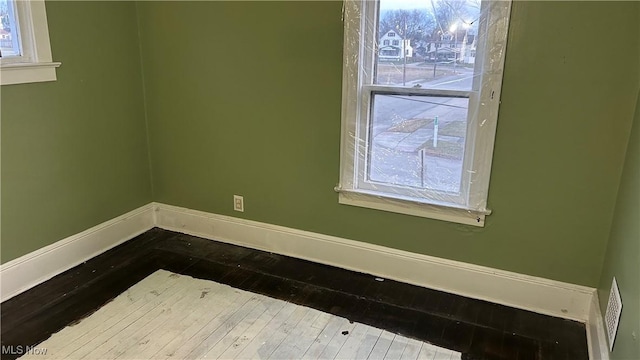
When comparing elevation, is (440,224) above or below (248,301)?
above

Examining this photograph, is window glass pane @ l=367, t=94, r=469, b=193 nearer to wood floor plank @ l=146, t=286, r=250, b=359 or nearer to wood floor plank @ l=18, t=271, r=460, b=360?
wood floor plank @ l=18, t=271, r=460, b=360

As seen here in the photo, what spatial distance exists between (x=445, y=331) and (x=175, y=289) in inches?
57.3

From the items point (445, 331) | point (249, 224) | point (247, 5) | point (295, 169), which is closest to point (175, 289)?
point (249, 224)

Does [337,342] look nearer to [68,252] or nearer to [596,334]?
[596,334]

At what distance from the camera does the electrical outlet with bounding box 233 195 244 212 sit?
3.20 m

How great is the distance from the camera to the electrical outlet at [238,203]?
3.20 m

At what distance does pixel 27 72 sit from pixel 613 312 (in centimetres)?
295

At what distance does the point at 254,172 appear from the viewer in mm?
3096

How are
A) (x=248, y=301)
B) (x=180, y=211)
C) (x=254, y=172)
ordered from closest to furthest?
(x=248, y=301) < (x=254, y=172) < (x=180, y=211)

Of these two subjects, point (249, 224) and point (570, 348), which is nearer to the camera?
point (570, 348)

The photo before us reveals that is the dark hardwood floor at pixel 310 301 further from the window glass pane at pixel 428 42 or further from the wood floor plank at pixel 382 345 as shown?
the window glass pane at pixel 428 42

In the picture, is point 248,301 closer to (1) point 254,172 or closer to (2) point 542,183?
(1) point 254,172

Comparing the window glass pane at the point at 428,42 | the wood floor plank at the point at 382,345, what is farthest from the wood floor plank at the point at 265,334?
the window glass pane at the point at 428,42

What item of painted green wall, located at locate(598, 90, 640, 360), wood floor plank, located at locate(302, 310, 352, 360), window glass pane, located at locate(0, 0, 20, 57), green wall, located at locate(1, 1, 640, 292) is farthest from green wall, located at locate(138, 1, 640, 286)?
window glass pane, located at locate(0, 0, 20, 57)
